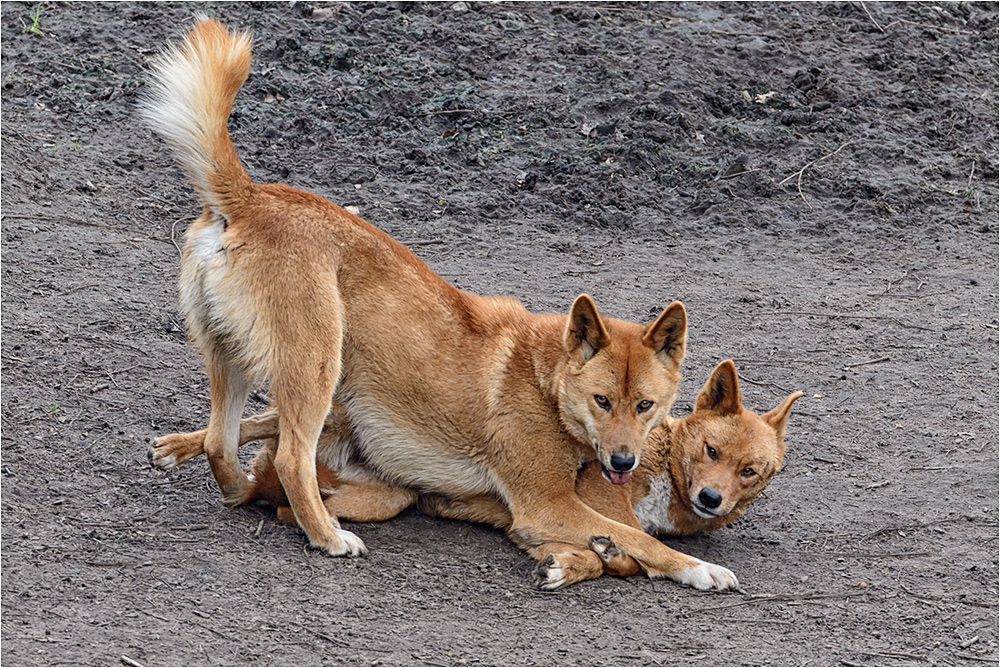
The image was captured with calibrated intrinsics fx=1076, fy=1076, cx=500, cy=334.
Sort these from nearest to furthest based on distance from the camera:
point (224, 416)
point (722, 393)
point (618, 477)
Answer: point (618, 477) < point (224, 416) < point (722, 393)

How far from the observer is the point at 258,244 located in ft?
14.6

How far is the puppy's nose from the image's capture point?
4.45 meters

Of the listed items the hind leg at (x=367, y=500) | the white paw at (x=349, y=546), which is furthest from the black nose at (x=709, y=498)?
the white paw at (x=349, y=546)

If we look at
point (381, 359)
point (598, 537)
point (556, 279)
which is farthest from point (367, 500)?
point (556, 279)

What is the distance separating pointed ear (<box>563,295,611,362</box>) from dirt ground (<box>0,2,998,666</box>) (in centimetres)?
93

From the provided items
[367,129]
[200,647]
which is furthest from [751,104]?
[200,647]

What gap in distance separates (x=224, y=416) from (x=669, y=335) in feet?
6.48

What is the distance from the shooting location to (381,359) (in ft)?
15.6

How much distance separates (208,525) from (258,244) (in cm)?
124

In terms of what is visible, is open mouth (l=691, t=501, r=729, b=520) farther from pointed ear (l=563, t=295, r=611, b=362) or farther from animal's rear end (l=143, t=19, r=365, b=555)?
animal's rear end (l=143, t=19, r=365, b=555)

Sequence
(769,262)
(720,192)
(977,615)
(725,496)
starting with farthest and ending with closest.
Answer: (720,192) → (769,262) → (725,496) → (977,615)

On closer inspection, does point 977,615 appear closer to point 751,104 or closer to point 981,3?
point 751,104

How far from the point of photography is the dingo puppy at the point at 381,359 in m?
4.43

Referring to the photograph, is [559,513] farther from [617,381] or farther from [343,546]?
[343,546]
